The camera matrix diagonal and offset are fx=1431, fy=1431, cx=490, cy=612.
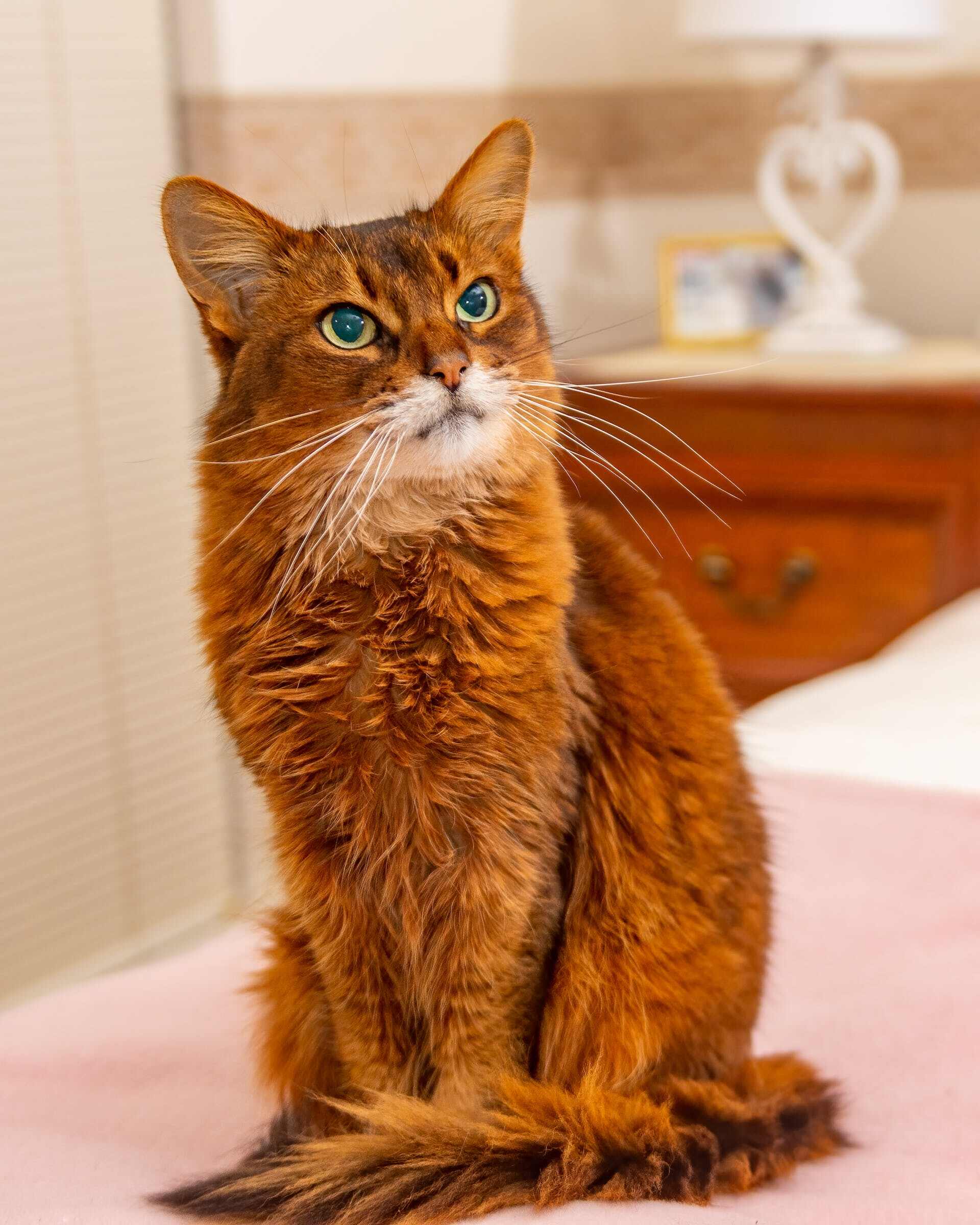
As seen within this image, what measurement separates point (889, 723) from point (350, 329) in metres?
0.88

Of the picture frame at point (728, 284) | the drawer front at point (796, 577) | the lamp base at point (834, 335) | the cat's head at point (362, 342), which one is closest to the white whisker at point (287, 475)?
the cat's head at point (362, 342)

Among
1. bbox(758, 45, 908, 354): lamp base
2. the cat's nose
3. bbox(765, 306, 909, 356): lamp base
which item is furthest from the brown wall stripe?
the cat's nose

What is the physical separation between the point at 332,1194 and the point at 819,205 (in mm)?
2699

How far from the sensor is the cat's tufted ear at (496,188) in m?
0.99

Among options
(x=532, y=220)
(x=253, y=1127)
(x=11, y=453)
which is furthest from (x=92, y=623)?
(x=253, y=1127)

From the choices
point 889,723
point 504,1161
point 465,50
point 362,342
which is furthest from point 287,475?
point 465,50

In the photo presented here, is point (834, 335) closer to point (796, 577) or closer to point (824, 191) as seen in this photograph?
point (824, 191)

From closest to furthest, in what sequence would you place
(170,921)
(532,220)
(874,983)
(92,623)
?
1. (874,983)
2. (92,623)
3. (170,921)
4. (532,220)

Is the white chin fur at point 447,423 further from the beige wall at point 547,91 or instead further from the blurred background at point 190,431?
the beige wall at point 547,91

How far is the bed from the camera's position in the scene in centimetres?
94

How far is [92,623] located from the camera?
2.52 m

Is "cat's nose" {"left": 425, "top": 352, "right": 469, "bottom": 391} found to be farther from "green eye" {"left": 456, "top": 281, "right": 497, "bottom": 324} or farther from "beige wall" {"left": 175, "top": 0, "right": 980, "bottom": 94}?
"beige wall" {"left": 175, "top": 0, "right": 980, "bottom": 94}

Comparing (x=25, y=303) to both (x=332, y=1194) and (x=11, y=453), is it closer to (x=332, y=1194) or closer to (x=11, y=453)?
(x=11, y=453)

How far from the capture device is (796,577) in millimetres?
2561
